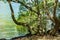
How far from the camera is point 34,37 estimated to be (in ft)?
20.9

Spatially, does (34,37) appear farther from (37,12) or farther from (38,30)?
(37,12)

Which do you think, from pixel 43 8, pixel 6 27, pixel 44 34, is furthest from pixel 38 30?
pixel 6 27

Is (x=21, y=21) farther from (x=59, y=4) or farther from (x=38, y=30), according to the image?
(x=59, y=4)

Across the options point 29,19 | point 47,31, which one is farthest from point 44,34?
point 29,19

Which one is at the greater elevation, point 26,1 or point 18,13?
point 26,1

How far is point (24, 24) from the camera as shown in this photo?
650 centimetres

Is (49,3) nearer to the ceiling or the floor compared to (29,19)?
nearer to the ceiling

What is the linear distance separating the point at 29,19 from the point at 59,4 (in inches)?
41.7

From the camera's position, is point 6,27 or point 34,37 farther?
point 6,27

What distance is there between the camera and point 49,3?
6391 millimetres

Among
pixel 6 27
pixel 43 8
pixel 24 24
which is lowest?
pixel 6 27

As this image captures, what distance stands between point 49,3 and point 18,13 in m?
1.05

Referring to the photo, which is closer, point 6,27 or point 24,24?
point 24,24

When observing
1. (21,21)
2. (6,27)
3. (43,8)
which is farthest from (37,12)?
(6,27)
